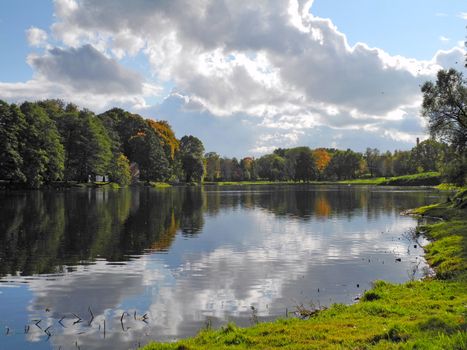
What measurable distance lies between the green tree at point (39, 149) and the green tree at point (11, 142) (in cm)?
211

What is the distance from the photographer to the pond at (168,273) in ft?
54.3

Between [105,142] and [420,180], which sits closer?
[105,142]

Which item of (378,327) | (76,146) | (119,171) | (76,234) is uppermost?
(76,146)

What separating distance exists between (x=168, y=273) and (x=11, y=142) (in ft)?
307

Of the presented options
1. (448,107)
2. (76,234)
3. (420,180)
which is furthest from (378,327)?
(420,180)

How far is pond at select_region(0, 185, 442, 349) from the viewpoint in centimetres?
1656

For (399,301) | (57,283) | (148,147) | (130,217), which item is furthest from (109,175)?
(399,301)

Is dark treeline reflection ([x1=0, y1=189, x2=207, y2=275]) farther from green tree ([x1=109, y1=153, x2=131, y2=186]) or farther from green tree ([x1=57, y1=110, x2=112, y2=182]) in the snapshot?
green tree ([x1=109, y1=153, x2=131, y2=186])

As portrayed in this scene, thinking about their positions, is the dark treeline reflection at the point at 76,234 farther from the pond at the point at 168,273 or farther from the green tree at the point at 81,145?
the green tree at the point at 81,145

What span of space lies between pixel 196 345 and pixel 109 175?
15192 cm

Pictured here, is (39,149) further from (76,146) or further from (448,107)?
(448,107)

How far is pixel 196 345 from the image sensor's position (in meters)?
12.9

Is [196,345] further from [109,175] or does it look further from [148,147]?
[148,147]

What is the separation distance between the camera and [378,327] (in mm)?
13383
